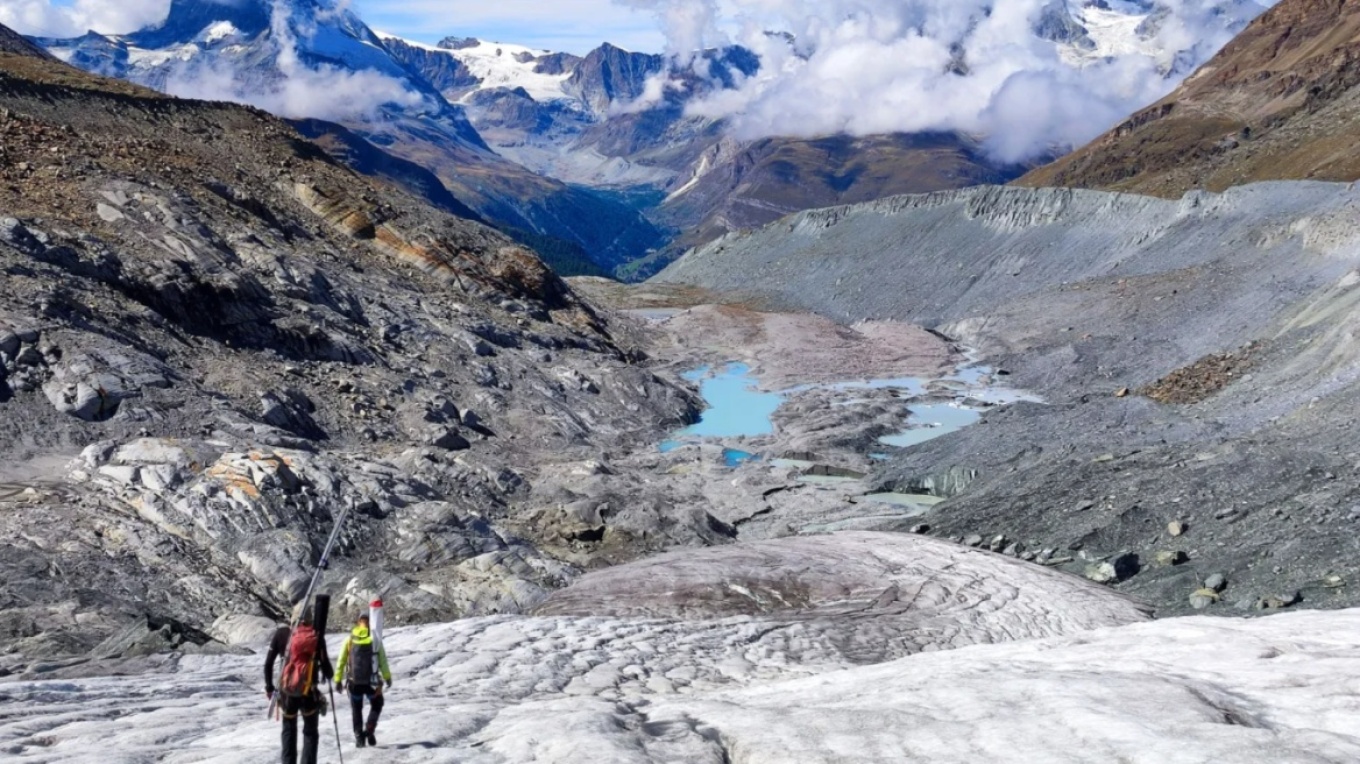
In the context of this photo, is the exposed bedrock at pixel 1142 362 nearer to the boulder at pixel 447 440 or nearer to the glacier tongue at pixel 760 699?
the glacier tongue at pixel 760 699

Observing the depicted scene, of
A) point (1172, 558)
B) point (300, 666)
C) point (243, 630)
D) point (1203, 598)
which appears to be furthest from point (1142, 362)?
point (300, 666)

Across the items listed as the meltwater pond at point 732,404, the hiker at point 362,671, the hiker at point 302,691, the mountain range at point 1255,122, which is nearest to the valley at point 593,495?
the meltwater pond at point 732,404

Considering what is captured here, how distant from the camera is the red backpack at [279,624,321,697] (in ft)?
34.6

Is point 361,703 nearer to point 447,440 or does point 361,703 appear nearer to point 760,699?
point 760,699

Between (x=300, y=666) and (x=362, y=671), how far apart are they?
95cm

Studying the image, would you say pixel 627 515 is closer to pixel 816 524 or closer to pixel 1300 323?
pixel 816 524

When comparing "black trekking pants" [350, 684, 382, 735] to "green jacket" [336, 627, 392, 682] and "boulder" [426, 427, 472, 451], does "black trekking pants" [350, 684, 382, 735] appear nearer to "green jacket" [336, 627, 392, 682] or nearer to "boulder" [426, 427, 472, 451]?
"green jacket" [336, 627, 392, 682]

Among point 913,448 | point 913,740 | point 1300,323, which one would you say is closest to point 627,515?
point 913,448

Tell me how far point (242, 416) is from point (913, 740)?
25.3m

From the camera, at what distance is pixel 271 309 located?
135 feet

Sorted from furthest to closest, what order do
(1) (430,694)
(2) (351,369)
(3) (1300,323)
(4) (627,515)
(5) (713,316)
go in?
(5) (713,316) → (3) (1300,323) → (2) (351,369) → (4) (627,515) → (1) (430,694)

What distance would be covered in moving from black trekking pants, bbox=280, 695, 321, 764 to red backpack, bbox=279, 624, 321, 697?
0.28ft

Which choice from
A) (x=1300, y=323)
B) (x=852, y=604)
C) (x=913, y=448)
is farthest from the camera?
(x=1300, y=323)

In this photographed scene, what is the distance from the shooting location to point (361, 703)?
11539mm
